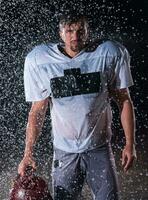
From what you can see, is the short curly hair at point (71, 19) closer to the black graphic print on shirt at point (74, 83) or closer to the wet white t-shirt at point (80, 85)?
the wet white t-shirt at point (80, 85)

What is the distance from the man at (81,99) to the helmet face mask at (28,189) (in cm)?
10

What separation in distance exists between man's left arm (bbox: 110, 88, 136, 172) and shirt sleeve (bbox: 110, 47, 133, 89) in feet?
0.21

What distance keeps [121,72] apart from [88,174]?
2.44ft

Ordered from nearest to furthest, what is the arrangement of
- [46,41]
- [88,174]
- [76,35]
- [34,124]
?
1. [76,35]
2. [88,174]
3. [34,124]
4. [46,41]

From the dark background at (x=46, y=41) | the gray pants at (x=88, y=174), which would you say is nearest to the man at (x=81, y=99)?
the gray pants at (x=88, y=174)

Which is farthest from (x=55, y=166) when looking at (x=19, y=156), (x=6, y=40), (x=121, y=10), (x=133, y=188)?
(x=121, y=10)

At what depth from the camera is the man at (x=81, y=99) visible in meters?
4.50

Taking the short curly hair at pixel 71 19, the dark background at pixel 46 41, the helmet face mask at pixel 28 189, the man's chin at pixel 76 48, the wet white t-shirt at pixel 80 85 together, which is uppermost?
the short curly hair at pixel 71 19

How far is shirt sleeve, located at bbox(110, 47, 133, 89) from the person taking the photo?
14.8 ft

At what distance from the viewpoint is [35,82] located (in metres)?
4.62

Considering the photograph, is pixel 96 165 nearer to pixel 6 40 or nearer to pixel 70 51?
pixel 70 51

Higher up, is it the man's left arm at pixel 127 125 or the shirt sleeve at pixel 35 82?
the shirt sleeve at pixel 35 82

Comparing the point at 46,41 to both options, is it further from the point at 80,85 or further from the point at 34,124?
the point at 80,85

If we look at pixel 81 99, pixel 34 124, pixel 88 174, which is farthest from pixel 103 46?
pixel 88 174
